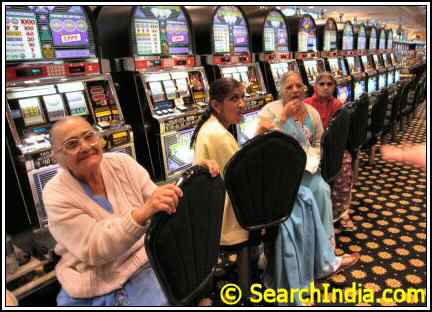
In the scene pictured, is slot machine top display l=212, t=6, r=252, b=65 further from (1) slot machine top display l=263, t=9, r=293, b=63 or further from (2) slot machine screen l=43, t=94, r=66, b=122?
(2) slot machine screen l=43, t=94, r=66, b=122

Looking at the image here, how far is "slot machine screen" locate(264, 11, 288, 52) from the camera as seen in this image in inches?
198

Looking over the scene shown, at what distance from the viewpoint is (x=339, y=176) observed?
3.28 meters

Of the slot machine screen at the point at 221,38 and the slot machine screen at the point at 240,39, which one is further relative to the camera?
the slot machine screen at the point at 240,39

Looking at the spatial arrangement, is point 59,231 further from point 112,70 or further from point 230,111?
point 112,70

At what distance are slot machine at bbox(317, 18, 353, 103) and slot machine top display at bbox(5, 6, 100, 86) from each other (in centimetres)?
492

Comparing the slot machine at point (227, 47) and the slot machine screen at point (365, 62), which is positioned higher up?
the slot machine at point (227, 47)

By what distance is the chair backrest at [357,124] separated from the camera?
119 inches

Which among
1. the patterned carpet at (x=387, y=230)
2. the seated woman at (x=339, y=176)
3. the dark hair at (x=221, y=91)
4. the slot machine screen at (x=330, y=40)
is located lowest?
the patterned carpet at (x=387, y=230)

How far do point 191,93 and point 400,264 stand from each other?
96.2 inches

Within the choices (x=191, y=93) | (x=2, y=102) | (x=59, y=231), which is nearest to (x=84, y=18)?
(x=2, y=102)

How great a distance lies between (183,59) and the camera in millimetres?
3578

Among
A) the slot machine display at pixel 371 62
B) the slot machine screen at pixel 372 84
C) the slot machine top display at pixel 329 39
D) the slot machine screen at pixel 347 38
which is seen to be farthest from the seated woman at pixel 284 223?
the slot machine screen at pixel 372 84

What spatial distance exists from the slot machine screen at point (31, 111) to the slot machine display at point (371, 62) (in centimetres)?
743

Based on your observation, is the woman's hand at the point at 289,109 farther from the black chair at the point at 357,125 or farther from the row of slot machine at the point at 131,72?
the row of slot machine at the point at 131,72
